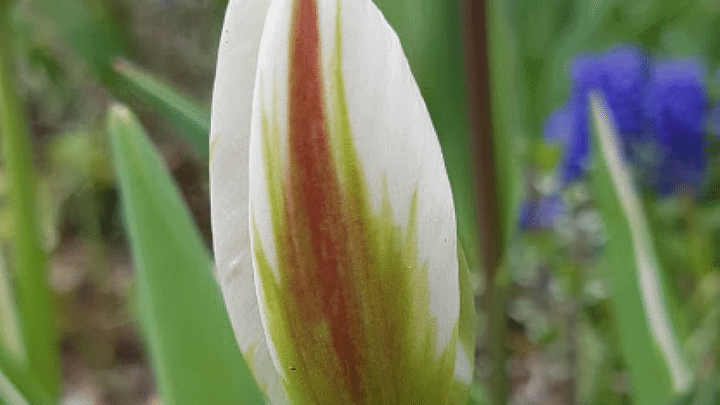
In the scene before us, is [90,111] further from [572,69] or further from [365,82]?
[365,82]

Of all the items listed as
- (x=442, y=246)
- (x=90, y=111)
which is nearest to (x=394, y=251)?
(x=442, y=246)

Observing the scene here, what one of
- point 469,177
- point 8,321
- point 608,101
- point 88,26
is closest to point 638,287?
point 469,177

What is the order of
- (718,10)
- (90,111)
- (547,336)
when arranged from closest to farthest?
1. (547,336)
2. (718,10)
3. (90,111)

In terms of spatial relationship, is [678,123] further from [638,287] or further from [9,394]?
[9,394]

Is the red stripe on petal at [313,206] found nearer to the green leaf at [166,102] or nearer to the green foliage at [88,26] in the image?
the green leaf at [166,102]

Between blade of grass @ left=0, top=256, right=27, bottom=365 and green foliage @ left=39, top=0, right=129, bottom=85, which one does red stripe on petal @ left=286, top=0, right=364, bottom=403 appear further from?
green foliage @ left=39, top=0, right=129, bottom=85

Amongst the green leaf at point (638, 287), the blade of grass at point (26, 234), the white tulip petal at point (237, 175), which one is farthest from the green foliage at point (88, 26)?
the white tulip petal at point (237, 175)

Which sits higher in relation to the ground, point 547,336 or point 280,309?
point 280,309

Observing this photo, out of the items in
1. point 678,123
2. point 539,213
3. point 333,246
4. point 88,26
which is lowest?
point 539,213
